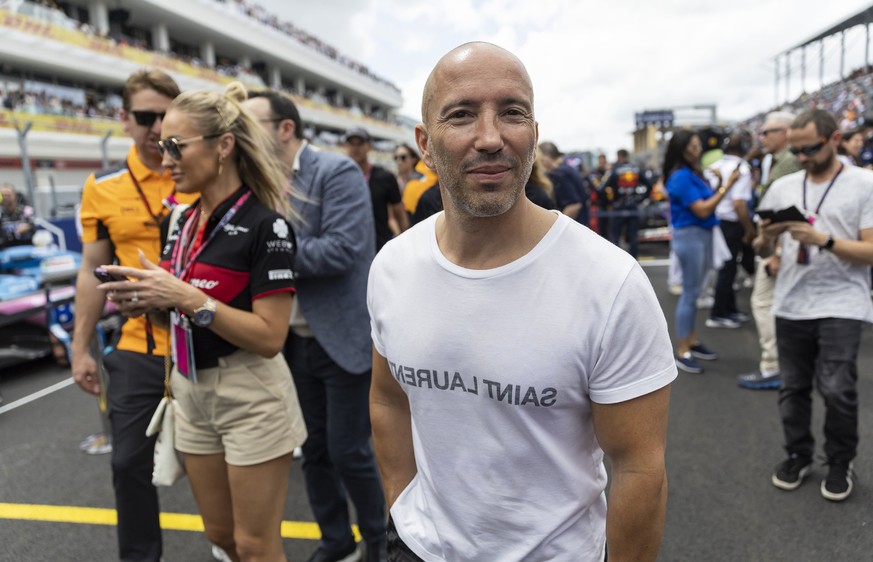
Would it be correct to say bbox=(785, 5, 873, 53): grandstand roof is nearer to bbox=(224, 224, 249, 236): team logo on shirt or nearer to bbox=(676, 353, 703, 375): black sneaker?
bbox=(676, 353, 703, 375): black sneaker

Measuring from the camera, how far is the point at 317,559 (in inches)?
103

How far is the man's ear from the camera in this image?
1.31 meters

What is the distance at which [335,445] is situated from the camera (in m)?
2.41

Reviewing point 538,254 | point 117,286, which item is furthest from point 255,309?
point 538,254

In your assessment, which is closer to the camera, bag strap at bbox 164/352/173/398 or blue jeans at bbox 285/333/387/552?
bag strap at bbox 164/352/173/398

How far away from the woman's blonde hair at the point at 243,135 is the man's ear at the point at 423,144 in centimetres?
90

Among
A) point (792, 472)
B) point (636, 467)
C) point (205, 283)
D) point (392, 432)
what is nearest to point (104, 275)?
point (205, 283)

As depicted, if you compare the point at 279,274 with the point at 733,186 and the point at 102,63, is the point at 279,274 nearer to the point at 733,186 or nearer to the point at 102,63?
the point at 733,186

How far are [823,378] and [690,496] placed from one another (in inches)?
36.4

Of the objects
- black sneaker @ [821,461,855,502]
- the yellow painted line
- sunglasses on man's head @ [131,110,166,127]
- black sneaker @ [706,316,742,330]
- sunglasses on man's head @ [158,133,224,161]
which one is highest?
sunglasses on man's head @ [131,110,166,127]

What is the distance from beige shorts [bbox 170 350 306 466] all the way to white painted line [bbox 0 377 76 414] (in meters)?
4.26

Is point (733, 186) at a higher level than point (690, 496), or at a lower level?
higher

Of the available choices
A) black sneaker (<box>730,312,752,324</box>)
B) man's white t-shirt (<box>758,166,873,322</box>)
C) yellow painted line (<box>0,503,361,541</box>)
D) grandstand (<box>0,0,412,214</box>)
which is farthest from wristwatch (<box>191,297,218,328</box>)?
grandstand (<box>0,0,412,214</box>)

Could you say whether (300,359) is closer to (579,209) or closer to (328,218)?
(328,218)
